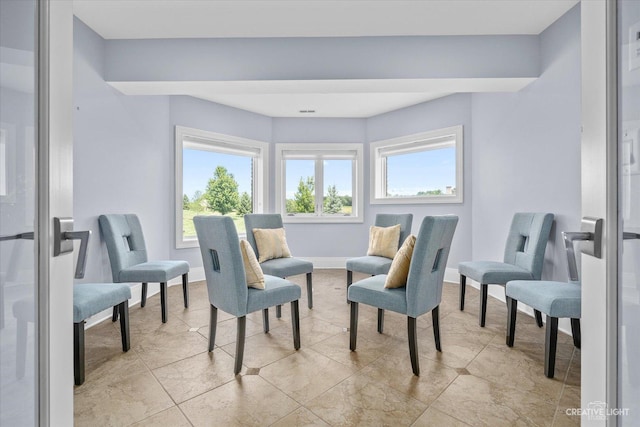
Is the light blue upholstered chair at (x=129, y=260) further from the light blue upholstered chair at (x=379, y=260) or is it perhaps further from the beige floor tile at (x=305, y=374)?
the light blue upholstered chair at (x=379, y=260)

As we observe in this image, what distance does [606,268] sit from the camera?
26.9 inches

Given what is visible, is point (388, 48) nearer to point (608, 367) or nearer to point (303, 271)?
point (303, 271)

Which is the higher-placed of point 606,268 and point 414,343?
point 606,268

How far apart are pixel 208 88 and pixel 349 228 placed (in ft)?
9.86

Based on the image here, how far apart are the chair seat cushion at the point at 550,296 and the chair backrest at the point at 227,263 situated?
6.00 ft

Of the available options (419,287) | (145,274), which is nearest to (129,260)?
(145,274)

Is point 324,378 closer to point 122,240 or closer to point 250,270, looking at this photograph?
point 250,270

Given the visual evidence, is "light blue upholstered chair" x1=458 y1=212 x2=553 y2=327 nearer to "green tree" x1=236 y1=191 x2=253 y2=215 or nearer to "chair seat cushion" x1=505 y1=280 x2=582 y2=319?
"chair seat cushion" x1=505 y1=280 x2=582 y2=319

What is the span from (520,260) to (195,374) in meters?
2.76

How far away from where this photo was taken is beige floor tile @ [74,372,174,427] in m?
1.37

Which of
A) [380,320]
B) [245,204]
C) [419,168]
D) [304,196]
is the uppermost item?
[419,168]

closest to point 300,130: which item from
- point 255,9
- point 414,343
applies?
point 255,9

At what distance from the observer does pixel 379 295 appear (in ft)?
6.17

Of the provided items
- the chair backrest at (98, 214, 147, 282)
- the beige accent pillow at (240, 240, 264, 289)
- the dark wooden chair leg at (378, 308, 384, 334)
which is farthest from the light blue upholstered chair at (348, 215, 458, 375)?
the chair backrest at (98, 214, 147, 282)
